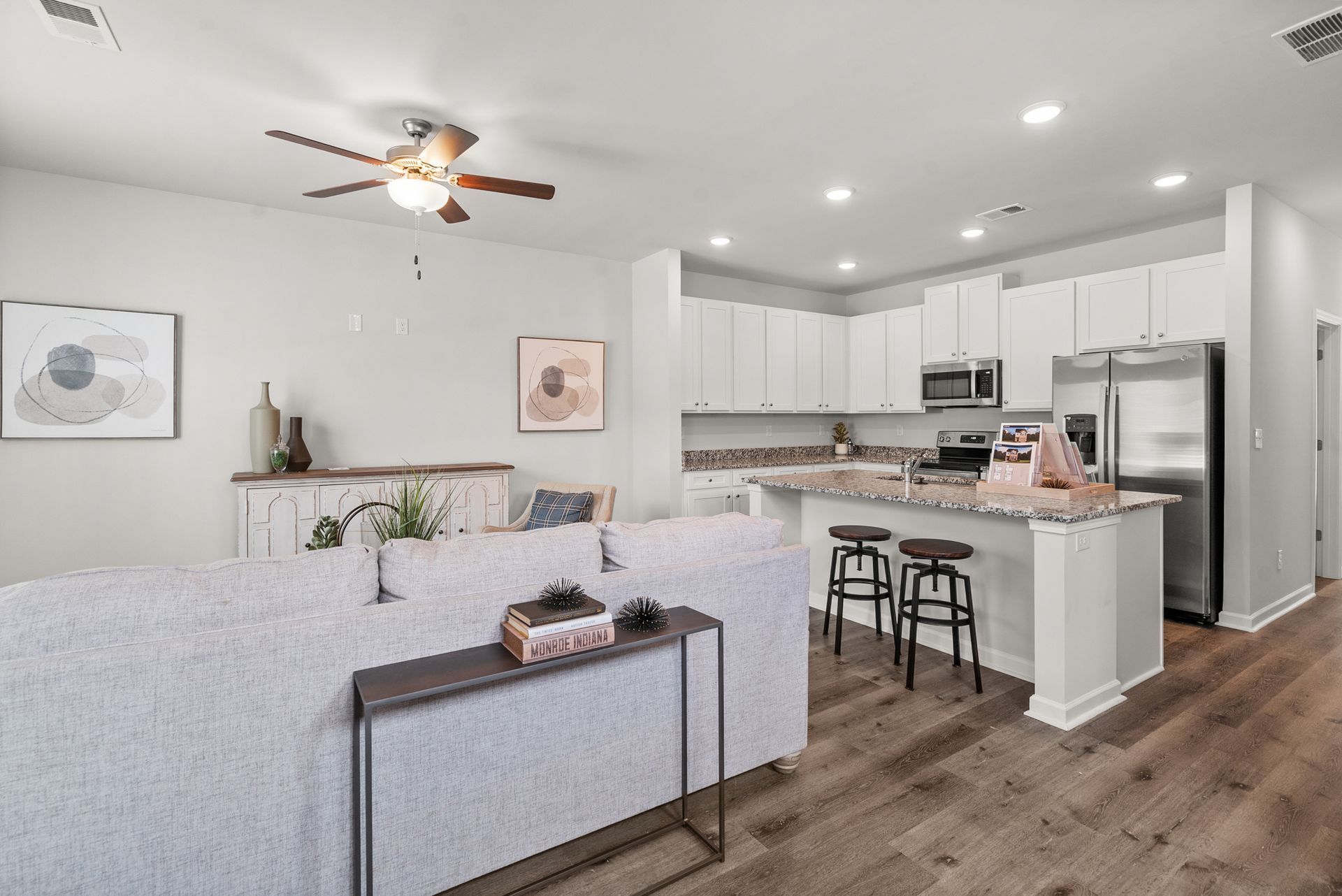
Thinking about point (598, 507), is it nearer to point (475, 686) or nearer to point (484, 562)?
point (484, 562)

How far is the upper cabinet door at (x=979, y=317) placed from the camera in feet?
17.1

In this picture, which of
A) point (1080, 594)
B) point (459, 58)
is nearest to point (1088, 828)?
point (1080, 594)

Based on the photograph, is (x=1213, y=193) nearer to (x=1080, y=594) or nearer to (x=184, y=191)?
(x=1080, y=594)

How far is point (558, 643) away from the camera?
5.07ft

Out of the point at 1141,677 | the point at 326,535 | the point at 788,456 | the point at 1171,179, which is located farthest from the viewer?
the point at 788,456

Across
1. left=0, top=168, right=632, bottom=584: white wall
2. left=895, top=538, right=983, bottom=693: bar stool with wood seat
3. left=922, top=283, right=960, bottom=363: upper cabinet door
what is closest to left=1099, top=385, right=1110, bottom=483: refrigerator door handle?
left=922, top=283, right=960, bottom=363: upper cabinet door

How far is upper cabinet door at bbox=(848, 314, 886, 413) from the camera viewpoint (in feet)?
20.4

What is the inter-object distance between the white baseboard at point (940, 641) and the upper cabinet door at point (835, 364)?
8.82ft

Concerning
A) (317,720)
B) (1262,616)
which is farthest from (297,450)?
(1262,616)

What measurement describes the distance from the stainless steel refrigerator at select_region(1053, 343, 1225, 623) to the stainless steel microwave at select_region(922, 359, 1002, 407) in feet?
3.14

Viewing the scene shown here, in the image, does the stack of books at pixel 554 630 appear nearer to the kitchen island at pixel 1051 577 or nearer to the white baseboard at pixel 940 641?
the kitchen island at pixel 1051 577

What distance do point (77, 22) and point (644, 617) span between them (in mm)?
2823

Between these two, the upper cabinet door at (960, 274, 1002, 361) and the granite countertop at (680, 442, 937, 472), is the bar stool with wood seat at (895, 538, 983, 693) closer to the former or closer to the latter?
the granite countertop at (680, 442, 937, 472)

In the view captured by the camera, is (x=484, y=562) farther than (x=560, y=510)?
No
